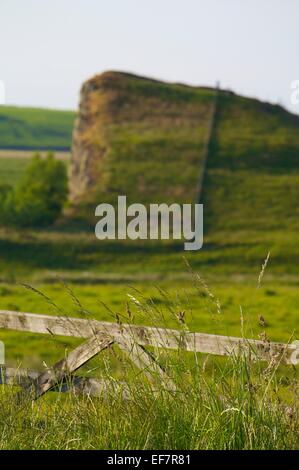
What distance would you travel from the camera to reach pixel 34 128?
16600 centimetres

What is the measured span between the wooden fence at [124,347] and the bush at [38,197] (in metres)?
45.5

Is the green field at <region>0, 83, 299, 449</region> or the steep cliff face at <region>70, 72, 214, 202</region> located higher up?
the steep cliff face at <region>70, 72, 214, 202</region>

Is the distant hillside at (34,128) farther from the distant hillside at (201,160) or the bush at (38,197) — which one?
the bush at (38,197)

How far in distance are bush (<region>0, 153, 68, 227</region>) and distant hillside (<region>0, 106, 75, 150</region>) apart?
90363 mm

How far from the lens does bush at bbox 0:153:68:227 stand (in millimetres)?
54344

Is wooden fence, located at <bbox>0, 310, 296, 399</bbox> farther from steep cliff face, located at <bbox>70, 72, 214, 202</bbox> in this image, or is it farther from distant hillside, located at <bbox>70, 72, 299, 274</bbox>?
steep cliff face, located at <bbox>70, 72, 214, 202</bbox>

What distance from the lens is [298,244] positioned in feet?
164

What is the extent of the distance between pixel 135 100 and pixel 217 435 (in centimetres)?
6135

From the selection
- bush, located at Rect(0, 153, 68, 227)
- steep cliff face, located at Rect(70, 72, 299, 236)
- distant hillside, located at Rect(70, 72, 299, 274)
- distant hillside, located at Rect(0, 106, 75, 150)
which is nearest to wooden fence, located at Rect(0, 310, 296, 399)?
distant hillside, located at Rect(70, 72, 299, 274)

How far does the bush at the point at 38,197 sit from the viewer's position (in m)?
54.3

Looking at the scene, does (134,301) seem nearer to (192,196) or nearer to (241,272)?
(241,272)

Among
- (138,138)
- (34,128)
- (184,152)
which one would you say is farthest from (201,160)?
(34,128)

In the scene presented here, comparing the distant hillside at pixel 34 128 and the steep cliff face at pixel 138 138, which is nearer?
the steep cliff face at pixel 138 138

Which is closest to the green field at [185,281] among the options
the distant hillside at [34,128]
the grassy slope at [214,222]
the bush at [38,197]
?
the grassy slope at [214,222]
